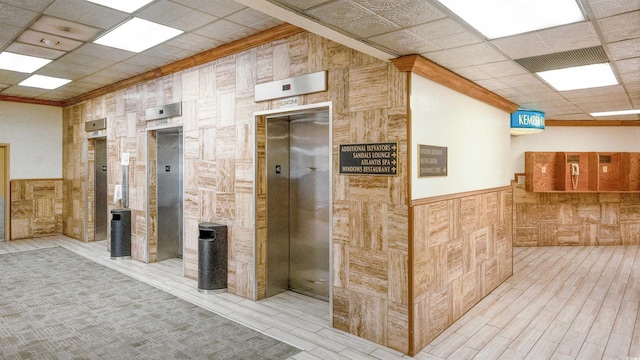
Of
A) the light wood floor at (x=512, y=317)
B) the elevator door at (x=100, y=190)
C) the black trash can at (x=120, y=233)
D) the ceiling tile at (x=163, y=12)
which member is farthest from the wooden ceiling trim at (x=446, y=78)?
the elevator door at (x=100, y=190)

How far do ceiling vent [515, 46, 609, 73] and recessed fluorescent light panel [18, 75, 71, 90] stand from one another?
7432mm

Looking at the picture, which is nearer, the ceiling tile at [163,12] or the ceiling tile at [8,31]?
the ceiling tile at [163,12]

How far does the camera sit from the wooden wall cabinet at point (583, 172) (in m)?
8.55

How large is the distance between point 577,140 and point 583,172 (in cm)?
81

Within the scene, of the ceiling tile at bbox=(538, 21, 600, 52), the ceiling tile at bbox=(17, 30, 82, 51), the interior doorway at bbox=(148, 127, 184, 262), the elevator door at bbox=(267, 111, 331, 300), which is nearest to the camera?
the ceiling tile at bbox=(538, 21, 600, 52)

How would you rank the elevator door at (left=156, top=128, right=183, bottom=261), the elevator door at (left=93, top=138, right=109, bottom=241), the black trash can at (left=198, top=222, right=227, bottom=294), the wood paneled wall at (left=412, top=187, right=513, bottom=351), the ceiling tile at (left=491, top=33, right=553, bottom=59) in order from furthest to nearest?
1. the elevator door at (left=93, top=138, right=109, bottom=241)
2. the elevator door at (left=156, top=128, right=183, bottom=261)
3. the black trash can at (left=198, top=222, right=227, bottom=294)
4. the wood paneled wall at (left=412, top=187, right=513, bottom=351)
5. the ceiling tile at (left=491, top=33, right=553, bottom=59)

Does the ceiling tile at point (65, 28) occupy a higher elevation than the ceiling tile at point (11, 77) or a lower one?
lower

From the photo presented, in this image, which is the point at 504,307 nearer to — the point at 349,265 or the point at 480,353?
the point at 480,353

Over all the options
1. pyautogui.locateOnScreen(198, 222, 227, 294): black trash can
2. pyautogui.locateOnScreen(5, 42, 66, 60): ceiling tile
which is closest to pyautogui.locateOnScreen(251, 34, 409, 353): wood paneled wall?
pyautogui.locateOnScreen(198, 222, 227, 294): black trash can

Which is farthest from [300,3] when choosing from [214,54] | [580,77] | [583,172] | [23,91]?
[583,172]

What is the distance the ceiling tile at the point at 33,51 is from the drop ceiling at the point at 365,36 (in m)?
0.01

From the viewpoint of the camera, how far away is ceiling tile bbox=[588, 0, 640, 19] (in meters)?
2.46

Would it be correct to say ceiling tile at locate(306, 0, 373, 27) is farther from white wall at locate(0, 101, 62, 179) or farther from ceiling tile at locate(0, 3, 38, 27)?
white wall at locate(0, 101, 62, 179)

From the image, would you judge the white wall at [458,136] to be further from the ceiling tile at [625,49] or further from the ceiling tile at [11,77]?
the ceiling tile at [11,77]
